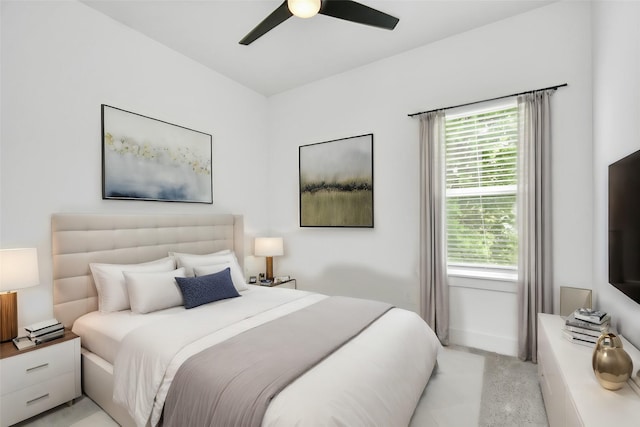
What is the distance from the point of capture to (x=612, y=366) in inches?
54.3

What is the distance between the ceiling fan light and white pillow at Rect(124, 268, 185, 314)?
219 centimetres

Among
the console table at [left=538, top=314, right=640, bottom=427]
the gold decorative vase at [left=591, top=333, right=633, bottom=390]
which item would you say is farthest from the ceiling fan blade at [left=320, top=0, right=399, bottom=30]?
the console table at [left=538, top=314, right=640, bottom=427]

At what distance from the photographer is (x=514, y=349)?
2.87 meters

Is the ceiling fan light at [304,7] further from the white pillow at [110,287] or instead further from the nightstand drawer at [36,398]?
the nightstand drawer at [36,398]

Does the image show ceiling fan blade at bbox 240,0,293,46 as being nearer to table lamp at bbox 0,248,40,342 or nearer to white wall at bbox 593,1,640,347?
white wall at bbox 593,1,640,347

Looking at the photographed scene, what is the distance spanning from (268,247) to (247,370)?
2537 mm

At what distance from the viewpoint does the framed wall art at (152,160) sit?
2781 millimetres

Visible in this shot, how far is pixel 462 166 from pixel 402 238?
969 mm

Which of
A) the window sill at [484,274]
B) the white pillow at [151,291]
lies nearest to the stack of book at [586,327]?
the window sill at [484,274]

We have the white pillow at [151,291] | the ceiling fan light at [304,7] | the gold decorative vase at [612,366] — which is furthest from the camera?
the white pillow at [151,291]

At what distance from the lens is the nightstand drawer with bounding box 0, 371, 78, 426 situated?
1896 mm

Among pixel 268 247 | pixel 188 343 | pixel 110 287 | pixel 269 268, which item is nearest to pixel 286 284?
pixel 269 268

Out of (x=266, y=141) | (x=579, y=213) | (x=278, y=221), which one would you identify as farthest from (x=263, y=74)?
(x=579, y=213)

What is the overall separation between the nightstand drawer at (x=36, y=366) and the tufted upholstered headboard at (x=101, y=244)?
14.5 inches
